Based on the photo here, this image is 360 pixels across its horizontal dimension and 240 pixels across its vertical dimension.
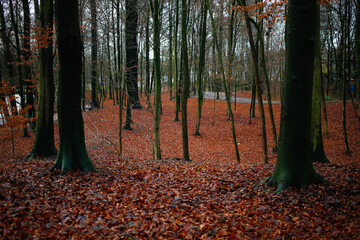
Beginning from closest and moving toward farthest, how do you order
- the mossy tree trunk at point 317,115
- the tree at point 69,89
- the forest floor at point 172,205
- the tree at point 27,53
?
the forest floor at point 172,205, the tree at point 69,89, the mossy tree trunk at point 317,115, the tree at point 27,53

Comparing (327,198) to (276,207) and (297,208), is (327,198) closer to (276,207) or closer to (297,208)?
(297,208)

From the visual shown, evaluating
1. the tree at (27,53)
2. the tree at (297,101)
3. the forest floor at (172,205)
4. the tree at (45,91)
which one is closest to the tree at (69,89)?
the forest floor at (172,205)

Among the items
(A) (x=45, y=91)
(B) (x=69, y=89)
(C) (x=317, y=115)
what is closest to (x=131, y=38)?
(A) (x=45, y=91)

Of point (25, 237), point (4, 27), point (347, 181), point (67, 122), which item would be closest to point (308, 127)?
point (347, 181)

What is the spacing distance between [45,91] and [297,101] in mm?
8848

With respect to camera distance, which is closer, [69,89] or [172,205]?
[172,205]

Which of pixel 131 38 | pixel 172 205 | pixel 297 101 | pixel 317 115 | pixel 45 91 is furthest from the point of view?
pixel 131 38

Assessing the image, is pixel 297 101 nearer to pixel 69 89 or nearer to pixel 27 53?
pixel 69 89

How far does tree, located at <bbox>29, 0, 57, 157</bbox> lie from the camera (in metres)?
8.81

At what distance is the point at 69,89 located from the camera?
5824 mm

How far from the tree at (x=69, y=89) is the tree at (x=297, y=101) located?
194 inches

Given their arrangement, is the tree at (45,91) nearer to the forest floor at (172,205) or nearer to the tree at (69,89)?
the forest floor at (172,205)

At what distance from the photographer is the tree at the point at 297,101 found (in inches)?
173

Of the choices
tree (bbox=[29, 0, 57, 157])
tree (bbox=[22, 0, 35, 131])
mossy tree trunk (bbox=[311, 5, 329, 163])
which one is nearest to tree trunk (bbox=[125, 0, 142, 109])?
tree (bbox=[29, 0, 57, 157])
